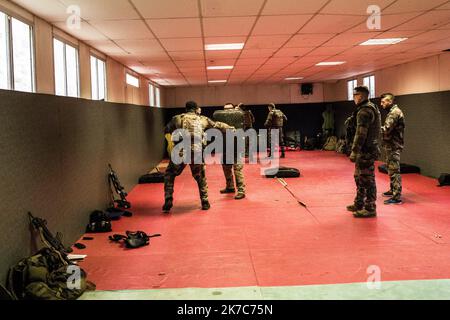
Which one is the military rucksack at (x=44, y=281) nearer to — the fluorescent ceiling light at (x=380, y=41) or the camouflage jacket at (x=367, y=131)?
the camouflage jacket at (x=367, y=131)

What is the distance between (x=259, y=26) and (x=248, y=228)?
2.69 meters

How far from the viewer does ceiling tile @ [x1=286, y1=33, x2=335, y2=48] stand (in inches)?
260

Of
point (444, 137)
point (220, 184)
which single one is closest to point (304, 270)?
point (220, 184)

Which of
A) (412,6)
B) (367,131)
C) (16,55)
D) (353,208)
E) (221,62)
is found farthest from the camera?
(221,62)

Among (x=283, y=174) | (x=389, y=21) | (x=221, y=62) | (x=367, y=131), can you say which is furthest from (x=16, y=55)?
(x=283, y=174)

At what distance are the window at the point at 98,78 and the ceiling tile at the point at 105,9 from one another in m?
2.05

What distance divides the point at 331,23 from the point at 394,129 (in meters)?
1.92

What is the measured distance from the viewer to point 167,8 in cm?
470

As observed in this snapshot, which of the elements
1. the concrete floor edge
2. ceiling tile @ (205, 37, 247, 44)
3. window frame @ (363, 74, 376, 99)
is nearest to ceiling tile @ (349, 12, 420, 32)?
ceiling tile @ (205, 37, 247, 44)

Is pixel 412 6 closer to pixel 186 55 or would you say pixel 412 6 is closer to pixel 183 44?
pixel 183 44

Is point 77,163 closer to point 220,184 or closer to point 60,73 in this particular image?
point 60,73

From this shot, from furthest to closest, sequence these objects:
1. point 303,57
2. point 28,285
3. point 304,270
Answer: point 303,57 → point 304,270 → point 28,285

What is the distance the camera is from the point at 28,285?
127 inches

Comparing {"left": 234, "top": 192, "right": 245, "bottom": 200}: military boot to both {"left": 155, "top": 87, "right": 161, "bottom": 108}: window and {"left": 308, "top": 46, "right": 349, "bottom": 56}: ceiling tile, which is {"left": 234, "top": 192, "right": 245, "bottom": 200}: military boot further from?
{"left": 155, "top": 87, "right": 161, "bottom": 108}: window
